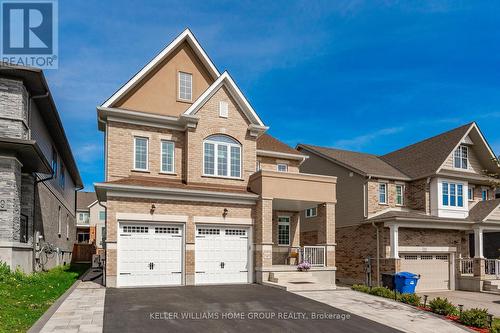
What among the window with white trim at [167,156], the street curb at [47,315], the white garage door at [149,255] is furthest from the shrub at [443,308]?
the window with white trim at [167,156]

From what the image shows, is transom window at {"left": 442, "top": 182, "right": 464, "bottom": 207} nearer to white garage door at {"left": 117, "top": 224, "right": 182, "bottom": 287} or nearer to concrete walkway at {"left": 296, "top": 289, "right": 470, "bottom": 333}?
concrete walkway at {"left": 296, "top": 289, "right": 470, "bottom": 333}

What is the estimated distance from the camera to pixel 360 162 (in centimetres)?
A: 3095

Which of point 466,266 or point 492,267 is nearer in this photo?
point 466,266

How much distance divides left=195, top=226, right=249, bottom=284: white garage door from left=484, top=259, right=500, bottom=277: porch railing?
1779 cm

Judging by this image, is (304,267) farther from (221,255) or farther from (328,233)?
(221,255)

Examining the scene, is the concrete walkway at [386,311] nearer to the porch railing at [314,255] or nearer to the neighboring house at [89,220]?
the porch railing at [314,255]

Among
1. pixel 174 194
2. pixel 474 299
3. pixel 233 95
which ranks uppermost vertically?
pixel 233 95

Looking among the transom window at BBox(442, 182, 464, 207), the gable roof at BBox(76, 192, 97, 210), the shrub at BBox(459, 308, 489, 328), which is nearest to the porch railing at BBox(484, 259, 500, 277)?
the transom window at BBox(442, 182, 464, 207)

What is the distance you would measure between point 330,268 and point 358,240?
27.1 ft

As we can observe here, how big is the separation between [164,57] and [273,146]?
27.9ft

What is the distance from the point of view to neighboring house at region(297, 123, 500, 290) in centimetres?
2659

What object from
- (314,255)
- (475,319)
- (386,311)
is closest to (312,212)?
(314,255)

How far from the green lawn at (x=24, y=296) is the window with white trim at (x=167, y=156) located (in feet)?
22.0

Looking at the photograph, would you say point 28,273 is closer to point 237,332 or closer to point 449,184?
point 237,332
